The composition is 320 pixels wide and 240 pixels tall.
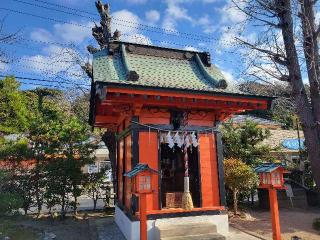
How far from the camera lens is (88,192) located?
13961 millimetres

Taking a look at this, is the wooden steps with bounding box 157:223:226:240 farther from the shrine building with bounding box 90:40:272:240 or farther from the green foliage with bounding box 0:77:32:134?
the green foliage with bounding box 0:77:32:134

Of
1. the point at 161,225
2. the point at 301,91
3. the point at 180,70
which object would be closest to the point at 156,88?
the point at 180,70

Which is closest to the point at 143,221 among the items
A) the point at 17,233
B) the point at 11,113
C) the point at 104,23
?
the point at 17,233

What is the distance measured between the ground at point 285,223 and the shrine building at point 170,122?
6.70ft

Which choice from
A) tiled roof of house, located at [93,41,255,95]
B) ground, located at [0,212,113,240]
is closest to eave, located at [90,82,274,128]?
tiled roof of house, located at [93,41,255,95]

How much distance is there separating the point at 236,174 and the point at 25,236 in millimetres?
7977

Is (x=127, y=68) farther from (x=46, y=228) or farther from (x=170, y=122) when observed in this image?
(x=46, y=228)

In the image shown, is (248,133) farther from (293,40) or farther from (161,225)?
(161,225)

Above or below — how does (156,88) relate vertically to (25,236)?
above

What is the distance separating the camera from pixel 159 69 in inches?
373

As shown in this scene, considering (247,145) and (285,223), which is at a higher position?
(247,145)

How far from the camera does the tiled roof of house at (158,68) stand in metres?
8.11

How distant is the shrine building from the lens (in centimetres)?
761

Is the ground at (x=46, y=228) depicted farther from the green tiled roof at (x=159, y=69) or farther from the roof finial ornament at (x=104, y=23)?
the roof finial ornament at (x=104, y=23)
